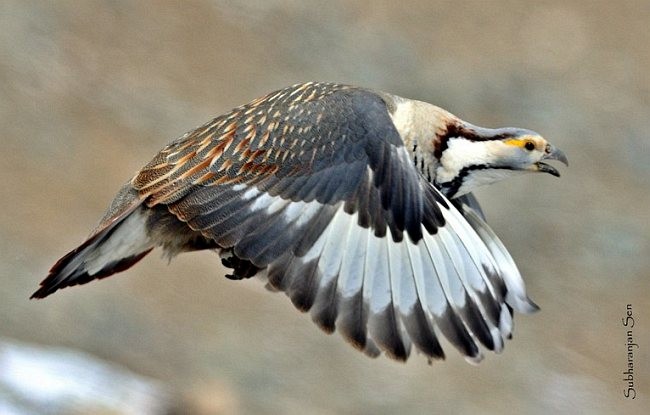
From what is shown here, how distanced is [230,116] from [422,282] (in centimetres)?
137

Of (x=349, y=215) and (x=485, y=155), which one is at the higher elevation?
(x=485, y=155)

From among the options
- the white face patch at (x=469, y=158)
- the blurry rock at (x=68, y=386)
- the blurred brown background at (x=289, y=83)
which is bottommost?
the white face patch at (x=469, y=158)

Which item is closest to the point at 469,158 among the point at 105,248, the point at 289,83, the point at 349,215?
the point at 349,215

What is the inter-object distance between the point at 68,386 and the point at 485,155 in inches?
245

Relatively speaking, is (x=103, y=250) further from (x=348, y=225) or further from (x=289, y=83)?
(x=289, y=83)

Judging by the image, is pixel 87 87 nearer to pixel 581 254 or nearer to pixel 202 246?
pixel 581 254

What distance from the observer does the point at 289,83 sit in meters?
16.7

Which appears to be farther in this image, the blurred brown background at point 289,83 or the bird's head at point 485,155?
the blurred brown background at point 289,83

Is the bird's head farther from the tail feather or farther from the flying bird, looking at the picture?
the tail feather

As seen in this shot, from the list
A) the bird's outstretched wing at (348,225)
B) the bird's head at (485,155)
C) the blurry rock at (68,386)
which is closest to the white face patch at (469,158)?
the bird's head at (485,155)

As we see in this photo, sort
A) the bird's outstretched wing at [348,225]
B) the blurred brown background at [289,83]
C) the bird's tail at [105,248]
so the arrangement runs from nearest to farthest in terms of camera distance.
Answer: the bird's outstretched wing at [348,225]
the bird's tail at [105,248]
the blurred brown background at [289,83]

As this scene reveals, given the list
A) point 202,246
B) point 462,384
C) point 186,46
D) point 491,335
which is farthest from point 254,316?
point 491,335

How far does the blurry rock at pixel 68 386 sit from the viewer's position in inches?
456

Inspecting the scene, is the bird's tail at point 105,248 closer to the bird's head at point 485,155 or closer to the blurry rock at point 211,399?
the bird's head at point 485,155
